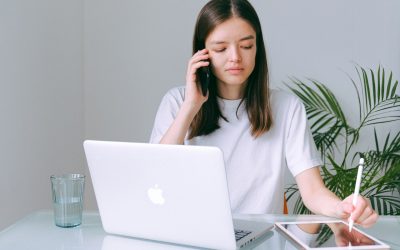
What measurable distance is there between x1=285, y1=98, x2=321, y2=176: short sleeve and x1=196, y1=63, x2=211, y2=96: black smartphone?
321 mm

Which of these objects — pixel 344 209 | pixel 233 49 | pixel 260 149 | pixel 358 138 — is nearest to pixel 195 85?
pixel 233 49

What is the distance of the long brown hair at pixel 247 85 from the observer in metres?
1.88

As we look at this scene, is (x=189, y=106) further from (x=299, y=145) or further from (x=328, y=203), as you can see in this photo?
(x=328, y=203)

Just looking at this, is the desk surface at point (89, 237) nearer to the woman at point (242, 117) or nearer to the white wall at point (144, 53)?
the woman at point (242, 117)

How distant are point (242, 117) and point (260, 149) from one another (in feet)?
0.46

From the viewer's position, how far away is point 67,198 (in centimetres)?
141

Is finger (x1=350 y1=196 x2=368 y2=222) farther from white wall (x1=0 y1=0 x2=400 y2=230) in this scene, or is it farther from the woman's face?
white wall (x1=0 y1=0 x2=400 y2=230)

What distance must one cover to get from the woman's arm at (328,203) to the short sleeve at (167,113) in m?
0.51

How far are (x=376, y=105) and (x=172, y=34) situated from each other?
49.4 inches

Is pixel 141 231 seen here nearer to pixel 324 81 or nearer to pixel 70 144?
pixel 70 144

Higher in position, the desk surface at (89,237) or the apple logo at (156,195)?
the apple logo at (156,195)

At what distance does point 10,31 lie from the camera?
2.38m

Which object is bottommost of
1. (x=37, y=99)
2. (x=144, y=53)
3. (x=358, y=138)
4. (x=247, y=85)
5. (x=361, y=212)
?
(x=358, y=138)

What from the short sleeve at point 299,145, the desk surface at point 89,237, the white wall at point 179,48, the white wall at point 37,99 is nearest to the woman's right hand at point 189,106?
the short sleeve at point 299,145
